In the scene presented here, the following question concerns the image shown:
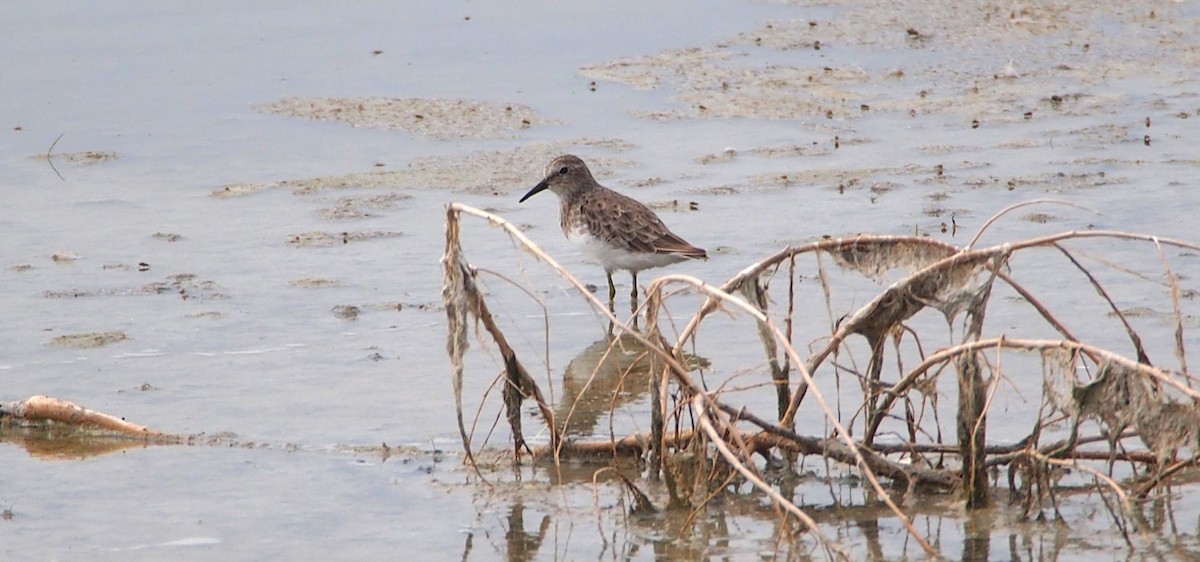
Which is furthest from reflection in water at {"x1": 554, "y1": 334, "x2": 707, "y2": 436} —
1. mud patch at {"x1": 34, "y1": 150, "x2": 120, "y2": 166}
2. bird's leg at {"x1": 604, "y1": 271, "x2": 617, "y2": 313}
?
mud patch at {"x1": 34, "y1": 150, "x2": 120, "y2": 166}

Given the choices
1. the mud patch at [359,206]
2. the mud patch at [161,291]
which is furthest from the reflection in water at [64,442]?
the mud patch at [359,206]

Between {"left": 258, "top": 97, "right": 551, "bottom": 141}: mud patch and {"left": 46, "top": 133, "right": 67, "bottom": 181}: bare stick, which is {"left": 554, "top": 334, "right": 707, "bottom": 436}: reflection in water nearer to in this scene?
{"left": 258, "top": 97, "right": 551, "bottom": 141}: mud patch

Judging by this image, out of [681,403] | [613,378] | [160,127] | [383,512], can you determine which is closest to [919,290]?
[681,403]

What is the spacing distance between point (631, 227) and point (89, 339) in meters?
2.99

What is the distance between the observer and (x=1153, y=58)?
1438cm

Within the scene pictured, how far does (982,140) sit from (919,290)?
6.97 m

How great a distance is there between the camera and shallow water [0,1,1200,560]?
619 centimetres

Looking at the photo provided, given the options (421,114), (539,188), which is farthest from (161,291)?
(421,114)

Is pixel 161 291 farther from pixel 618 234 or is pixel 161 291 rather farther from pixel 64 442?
pixel 618 234

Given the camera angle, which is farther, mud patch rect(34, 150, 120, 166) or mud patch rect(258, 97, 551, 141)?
mud patch rect(258, 97, 551, 141)

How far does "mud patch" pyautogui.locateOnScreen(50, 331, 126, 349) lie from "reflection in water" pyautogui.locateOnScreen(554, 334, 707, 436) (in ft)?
7.53

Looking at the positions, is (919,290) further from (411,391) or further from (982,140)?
(982,140)

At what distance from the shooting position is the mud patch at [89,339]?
8359 millimetres

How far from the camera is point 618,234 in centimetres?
949
